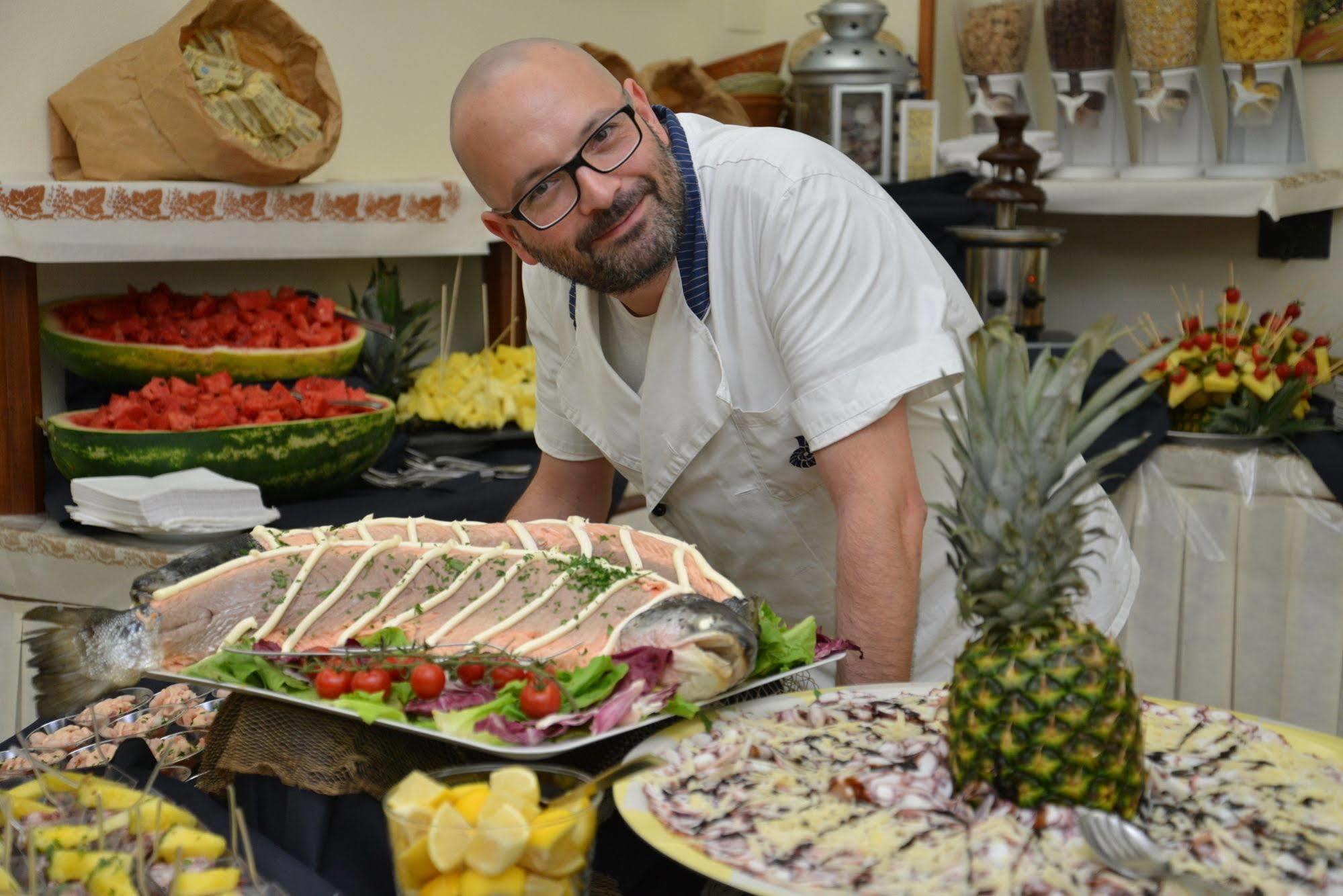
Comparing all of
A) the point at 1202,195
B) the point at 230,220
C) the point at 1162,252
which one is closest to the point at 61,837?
the point at 230,220

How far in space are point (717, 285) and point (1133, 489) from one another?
2276 millimetres

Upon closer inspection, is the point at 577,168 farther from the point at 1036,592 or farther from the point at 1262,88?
the point at 1262,88

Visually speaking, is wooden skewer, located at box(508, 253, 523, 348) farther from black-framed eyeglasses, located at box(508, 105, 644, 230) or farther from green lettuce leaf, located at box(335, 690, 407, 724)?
green lettuce leaf, located at box(335, 690, 407, 724)

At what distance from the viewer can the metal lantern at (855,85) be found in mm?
4309

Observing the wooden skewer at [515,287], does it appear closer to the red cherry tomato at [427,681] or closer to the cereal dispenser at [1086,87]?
the cereal dispenser at [1086,87]

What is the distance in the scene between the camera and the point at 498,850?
3.12 feet

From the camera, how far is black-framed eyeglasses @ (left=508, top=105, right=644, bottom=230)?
5.49ft

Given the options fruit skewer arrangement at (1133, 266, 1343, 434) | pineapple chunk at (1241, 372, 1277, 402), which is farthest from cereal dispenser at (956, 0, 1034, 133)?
pineapple chunk at (1241, 372, 1277, 402)

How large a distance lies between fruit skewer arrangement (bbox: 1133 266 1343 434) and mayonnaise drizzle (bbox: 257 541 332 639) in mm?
2599

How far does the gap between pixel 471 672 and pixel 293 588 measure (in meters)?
0.30

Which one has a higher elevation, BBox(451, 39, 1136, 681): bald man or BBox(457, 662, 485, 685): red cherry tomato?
BBox(451, 39, 1136, 681): bald man

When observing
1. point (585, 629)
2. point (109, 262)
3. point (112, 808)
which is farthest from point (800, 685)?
point (109, 262)

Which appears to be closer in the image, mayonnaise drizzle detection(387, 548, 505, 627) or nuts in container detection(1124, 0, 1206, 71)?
mayonnaise drizzle detection(387, 548, 505, 627)

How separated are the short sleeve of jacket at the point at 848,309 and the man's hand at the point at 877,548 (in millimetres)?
35
